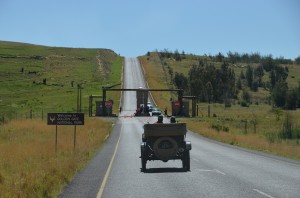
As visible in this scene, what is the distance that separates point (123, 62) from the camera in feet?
586

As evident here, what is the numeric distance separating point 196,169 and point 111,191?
7.21 meters

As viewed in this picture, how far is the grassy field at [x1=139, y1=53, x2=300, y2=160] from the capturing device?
40241mm

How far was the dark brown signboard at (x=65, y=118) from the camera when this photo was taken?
97.3ft

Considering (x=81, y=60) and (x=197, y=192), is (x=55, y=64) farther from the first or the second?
(x=197, y=192)

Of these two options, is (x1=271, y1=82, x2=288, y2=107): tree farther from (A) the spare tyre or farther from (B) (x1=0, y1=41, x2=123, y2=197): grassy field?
(A) the spare tyre

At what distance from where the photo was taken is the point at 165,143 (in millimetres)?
19781

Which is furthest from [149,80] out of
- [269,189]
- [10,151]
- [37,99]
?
[269,189]

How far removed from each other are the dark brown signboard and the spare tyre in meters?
11.1

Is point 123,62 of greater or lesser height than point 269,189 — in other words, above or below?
above

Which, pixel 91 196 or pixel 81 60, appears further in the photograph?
pixel 81 60

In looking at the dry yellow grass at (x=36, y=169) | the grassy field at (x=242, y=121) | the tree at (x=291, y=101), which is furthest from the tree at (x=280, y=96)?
the dry yellow grass at (x=36, y=169)

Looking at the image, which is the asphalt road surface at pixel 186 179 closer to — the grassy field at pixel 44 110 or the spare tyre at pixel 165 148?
the spare tyre at pixel 165 148

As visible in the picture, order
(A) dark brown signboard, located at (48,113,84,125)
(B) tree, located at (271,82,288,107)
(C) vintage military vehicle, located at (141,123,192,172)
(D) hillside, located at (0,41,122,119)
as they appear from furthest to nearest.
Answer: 1. (B) tree, located at (271,82,288,107)
2. (D) hillside, located at (0,41,122,119)
3. (A) dark brown signboard, located at (48,113,84,125)
4. (C) vintage military vehicle, located at (141,123,192,172)

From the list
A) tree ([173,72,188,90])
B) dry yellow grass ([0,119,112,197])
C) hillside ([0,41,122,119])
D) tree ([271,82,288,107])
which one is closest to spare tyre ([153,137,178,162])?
dry yellow grass ([0,119,112,197])
